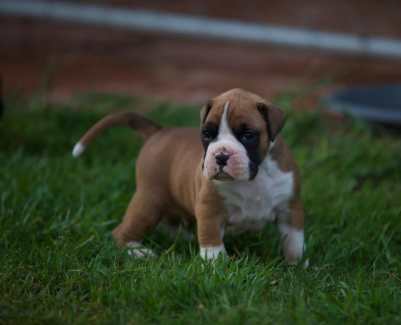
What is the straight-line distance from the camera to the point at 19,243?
4203 mm

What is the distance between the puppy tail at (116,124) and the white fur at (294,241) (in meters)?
1.06

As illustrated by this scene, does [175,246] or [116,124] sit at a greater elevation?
[116,124]

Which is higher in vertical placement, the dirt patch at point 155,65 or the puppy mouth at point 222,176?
the puppy mouth at point 222,176

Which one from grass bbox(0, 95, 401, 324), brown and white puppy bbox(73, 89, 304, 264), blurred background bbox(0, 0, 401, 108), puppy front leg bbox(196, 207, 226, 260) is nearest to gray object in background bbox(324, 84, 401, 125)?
grass bbox(0, 95, 401, 324)

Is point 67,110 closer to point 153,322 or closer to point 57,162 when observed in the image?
point 57,162

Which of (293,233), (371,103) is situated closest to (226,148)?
(293,233)

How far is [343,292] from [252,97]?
1018 millimetres

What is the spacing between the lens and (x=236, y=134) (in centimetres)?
367

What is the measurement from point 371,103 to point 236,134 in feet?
11.4

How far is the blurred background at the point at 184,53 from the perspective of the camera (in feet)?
27.7

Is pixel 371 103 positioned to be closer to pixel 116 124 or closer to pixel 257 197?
pixel 116 124

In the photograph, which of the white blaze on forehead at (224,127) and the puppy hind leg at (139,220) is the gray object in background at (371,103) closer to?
the puppy hind leg at (139,220)

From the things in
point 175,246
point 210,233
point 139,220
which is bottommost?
point 175,246

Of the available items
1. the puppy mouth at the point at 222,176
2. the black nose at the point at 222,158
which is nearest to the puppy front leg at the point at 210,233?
the puppy mouth at the point at 222,176
